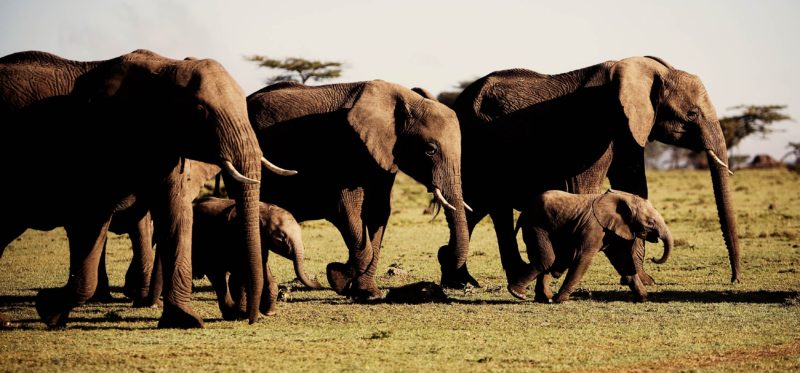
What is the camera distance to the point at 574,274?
11.5 m

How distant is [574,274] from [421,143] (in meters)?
2.25

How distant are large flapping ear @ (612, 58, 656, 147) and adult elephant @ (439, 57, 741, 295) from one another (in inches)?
0.5

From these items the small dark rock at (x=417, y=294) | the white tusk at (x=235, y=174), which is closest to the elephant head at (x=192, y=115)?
the white tusk at (x=235, y=174)

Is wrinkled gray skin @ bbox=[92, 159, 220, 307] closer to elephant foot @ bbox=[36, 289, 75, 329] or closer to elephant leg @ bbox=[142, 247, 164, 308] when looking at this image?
elephant leg @ bbox=[142, 247, 164, 308]

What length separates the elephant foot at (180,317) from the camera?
9875 millimetres

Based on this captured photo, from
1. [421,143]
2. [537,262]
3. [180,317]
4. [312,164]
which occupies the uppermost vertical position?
[421,143]

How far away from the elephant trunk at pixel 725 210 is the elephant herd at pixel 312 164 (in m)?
0.02

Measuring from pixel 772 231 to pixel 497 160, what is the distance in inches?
322

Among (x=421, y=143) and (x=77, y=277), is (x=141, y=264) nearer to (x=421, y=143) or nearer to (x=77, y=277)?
(x=77, y=277)

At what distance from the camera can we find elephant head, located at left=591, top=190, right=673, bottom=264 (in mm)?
11633

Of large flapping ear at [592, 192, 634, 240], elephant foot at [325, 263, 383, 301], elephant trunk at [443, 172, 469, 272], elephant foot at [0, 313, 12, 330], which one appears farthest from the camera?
elephant trunk at [443, 172, 469, 272]

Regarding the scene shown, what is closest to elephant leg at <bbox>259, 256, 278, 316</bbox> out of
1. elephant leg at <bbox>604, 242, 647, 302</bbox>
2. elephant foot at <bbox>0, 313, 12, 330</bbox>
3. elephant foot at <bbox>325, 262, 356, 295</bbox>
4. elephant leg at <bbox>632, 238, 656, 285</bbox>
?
elephant foot at <bbox>325, 262, 356, 295</bbox>

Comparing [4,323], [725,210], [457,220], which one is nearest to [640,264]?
[725,210]

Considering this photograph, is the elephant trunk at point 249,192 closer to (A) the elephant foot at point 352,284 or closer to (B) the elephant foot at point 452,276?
(A) the elephant foot at point 352,284
